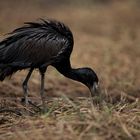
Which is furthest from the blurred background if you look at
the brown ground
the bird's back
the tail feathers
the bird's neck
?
the bird's neck

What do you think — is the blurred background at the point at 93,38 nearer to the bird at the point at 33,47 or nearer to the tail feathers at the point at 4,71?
the bird at the point at 33,47

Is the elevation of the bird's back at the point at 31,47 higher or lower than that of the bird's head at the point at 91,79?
higher

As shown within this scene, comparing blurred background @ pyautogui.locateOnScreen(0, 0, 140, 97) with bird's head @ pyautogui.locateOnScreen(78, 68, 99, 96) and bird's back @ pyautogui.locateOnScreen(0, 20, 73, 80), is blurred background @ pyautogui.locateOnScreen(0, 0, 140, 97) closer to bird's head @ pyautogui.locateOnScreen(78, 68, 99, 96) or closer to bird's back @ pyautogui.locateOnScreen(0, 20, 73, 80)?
bird's back @ pyautogui.locateOnScreen(0, 20, 73, 80)

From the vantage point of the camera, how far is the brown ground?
21.5 feet

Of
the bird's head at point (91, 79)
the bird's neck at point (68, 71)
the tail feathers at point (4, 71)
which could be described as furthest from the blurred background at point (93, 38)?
the bird's head at point (91, 79)

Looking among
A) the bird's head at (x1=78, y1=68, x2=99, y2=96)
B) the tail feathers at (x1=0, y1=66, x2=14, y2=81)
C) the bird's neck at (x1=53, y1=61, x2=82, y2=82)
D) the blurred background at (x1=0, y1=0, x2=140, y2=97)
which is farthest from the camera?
the blurred background at (x1=0, y1=0, x2=140, y2=97)

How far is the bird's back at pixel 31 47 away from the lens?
26.5ft

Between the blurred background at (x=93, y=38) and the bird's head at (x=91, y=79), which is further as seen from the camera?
the blurred background at (x=93, y=38)

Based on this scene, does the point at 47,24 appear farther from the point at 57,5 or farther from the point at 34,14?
the point at 57,5

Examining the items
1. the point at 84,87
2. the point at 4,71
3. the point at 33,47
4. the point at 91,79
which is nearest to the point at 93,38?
the point at 84,87

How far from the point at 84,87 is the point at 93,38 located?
14.8 ft

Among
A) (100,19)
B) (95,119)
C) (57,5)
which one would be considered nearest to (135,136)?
(95,119)

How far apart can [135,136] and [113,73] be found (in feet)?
19.7

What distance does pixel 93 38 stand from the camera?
52.0 ft
